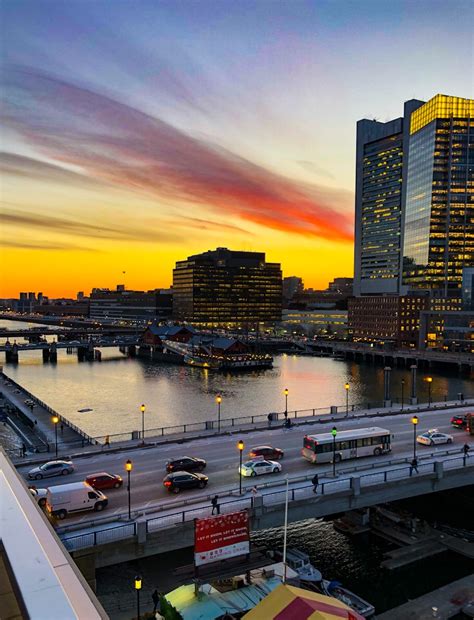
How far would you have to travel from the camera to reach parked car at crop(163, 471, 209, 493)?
22.9 m

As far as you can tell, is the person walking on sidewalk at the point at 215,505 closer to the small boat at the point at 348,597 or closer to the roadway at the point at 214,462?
the roadway at the point at 214,462

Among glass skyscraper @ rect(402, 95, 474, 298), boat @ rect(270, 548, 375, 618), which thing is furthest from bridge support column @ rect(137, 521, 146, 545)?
glass skyscraper @ rect(402, 95, 474, 298)

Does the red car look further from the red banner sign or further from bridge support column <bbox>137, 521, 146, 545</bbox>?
the red banner sign

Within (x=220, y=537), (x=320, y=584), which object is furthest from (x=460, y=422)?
(x=220, y=537)

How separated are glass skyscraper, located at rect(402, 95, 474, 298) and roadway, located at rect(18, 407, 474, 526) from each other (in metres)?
150

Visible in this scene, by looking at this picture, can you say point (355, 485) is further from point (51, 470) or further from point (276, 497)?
point (51, 470)

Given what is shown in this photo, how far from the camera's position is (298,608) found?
11047 millimetres

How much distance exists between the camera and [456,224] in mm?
A: 176750

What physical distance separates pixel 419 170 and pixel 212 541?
187 metres

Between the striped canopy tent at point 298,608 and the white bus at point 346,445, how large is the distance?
14.5 meters

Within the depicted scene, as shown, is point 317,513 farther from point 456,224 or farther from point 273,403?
point 456,224

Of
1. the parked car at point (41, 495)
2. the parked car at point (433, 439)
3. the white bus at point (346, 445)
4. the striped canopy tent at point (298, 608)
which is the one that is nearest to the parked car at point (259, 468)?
the white bus at point (346, 445)

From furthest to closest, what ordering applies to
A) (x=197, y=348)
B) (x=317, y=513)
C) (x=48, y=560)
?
(x=197, y=348)
(x=317, y=513)
(x=48, y=560)

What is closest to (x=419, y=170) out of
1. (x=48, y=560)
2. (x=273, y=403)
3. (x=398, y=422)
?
(x=273, y=403)
